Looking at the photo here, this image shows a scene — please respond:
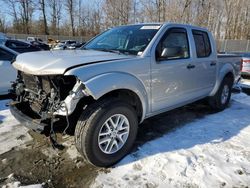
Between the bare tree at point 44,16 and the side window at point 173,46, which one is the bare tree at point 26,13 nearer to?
the bare tree at point 44,16

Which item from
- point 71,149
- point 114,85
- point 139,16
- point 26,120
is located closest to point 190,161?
point 114,85

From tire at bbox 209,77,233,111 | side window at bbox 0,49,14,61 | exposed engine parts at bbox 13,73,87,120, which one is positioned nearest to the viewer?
exposed engine parts at bbox 13,73,87,120

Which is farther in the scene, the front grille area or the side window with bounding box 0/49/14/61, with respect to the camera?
the side window with bounding box 0/49/14/61

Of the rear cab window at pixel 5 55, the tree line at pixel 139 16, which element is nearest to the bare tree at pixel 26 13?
the tree line at pixel 139 16

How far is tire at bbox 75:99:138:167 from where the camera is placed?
9.77ft

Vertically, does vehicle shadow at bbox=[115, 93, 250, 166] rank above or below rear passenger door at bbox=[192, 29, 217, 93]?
below

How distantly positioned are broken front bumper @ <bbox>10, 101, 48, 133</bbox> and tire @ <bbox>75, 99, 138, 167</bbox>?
433 mm

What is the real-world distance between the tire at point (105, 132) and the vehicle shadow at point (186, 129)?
22 cm

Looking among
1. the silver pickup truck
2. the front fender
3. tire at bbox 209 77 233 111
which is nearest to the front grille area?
the silver pickup truck

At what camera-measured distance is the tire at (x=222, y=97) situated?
18.7ft

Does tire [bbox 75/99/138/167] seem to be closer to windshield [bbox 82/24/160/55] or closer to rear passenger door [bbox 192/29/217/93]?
windshield [bbox 82/24/160/55]

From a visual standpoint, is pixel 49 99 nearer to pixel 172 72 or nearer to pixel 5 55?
pixel 172 72

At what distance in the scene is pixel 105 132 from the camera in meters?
3.23

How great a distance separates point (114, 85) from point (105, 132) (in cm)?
64
